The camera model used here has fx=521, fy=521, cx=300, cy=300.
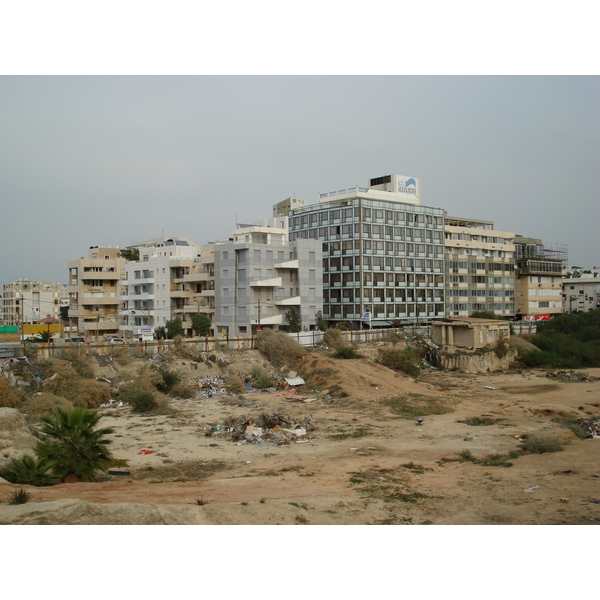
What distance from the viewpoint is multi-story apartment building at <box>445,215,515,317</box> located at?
7062 centimetres

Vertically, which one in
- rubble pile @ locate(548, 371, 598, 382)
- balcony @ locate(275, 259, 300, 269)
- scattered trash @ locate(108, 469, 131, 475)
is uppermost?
balcony @ locate(275, 259, 300, 269)

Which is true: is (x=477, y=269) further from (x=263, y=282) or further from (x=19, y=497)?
(x=19, y=497)

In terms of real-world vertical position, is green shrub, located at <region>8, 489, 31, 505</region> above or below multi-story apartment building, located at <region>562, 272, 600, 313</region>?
below

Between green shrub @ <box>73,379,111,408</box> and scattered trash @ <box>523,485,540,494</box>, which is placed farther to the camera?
green shrub @ <box>73,379,111,408</box>

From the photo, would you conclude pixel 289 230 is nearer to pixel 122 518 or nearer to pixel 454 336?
pixel 454 336

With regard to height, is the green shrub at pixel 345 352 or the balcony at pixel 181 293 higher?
the balcony at pixel 181 293

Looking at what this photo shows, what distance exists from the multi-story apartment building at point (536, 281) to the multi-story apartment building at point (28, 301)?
83292 millimetres

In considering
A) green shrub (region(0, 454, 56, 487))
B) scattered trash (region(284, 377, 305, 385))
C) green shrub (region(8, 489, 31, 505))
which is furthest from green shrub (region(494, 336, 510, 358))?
green shrub (region(8, 489, 31, 505))

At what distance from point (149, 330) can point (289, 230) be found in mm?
25358

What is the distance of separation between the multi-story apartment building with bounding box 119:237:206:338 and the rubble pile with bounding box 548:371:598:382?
34779 millimetres

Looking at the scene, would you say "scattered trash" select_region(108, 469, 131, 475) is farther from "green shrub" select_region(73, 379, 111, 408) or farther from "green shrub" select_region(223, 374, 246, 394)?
"green shrub" select_region(223, 374, 246, 394)

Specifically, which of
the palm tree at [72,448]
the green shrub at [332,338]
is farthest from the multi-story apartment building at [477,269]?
the palm tree at [72,448]

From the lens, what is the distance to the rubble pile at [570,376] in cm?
3913

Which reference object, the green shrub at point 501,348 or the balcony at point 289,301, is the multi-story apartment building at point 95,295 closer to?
the balcony at point 289,301
